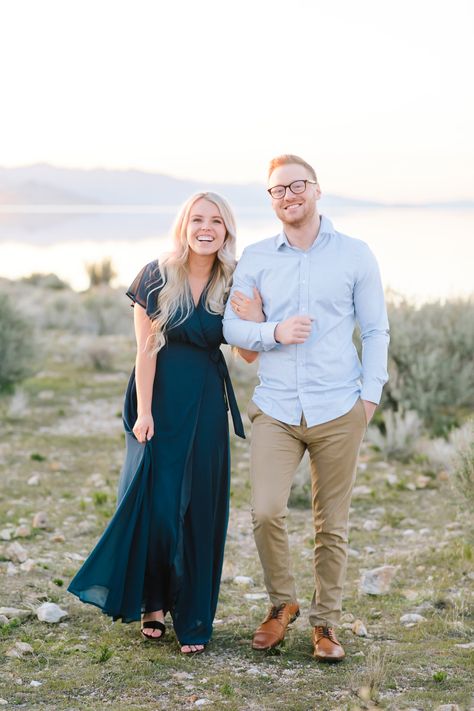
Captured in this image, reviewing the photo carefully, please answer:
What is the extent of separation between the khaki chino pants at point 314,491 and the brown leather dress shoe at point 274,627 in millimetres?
39

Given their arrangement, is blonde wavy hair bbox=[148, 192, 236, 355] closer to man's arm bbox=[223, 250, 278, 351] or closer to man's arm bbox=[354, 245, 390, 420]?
man's arm bbox=[223, 250, 278, 351]

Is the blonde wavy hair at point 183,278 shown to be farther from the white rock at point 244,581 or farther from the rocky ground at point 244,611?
the white rock at point 244,581

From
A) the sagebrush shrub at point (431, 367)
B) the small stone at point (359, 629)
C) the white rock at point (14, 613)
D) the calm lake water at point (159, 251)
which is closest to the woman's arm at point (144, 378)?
the white rock at point (14, 613)

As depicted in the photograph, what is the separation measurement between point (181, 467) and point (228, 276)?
944 mm

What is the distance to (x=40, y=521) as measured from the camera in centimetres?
640

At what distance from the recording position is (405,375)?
9766 millimetres

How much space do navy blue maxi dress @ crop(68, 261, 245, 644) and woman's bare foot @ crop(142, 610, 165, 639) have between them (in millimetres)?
41

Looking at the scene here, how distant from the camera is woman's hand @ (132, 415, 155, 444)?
421cm

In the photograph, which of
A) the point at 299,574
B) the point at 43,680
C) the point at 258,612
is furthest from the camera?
the point at 299,574

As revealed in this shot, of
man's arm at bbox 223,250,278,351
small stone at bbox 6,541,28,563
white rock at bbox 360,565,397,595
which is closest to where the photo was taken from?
man's arm at bbox 223,250,278,351

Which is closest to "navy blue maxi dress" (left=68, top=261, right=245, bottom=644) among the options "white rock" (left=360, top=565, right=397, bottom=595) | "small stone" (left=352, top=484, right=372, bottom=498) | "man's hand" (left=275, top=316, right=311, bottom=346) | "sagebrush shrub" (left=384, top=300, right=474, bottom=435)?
"man's hand" (left=275, top=316, right=311, bottom=346)

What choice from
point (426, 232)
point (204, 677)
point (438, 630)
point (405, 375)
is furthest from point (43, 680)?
point (426, 232)

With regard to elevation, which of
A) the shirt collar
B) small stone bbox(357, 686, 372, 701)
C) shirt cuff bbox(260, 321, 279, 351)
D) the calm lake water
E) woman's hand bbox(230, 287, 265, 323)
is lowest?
small stone bbox(357, 686, 372, 701)

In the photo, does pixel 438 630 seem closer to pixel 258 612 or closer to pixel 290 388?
pixel 258 612
